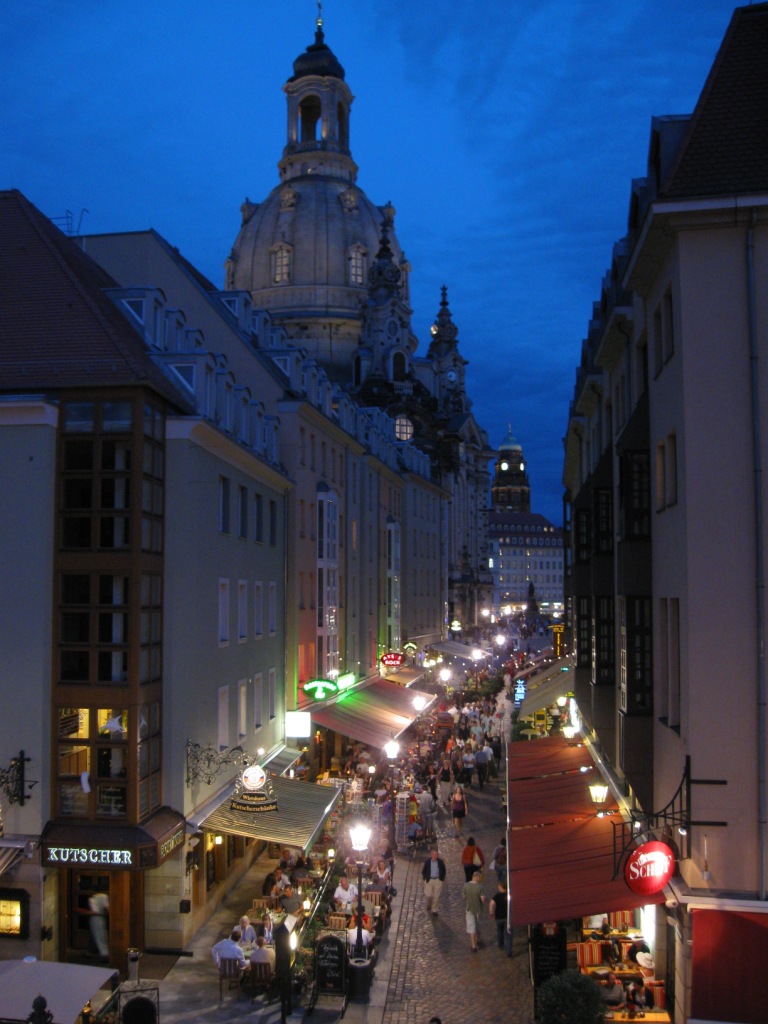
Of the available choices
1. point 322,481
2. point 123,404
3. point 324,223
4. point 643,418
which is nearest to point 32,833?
point 123,404

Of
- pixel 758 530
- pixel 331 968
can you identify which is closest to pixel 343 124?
pixel 331 968

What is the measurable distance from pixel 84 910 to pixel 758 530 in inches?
561

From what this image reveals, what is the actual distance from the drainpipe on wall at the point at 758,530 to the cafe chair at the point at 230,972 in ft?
31.1

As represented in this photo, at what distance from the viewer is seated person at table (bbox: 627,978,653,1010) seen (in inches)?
638

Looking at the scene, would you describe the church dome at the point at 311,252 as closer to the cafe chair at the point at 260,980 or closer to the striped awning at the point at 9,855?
the striped awning at the point at 9,855

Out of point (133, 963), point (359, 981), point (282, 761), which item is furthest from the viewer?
point (282, 761)

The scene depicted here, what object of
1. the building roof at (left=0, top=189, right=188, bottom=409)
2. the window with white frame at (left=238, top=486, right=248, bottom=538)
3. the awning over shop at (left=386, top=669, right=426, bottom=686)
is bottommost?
the awning over shop at (left=386, top=669, right=426, bottom=686)

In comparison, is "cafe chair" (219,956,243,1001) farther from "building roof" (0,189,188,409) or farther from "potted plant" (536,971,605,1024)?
"building roof" (0,189,188,409)

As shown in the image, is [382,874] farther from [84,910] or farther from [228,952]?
[84,910]

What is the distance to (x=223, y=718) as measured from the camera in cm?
2539

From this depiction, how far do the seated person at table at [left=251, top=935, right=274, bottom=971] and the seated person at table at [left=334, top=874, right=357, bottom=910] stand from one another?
9.62 ft

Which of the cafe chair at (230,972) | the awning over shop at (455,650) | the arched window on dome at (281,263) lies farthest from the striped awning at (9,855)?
the arched window on dome at (281,263)

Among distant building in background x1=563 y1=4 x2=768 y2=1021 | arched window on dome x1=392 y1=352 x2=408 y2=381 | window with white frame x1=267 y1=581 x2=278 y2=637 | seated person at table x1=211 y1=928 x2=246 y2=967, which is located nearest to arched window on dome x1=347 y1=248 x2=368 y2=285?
arched window on dome x1=392 y1=352 x2=408 y2=381

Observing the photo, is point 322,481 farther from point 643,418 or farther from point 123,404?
point 643,418
